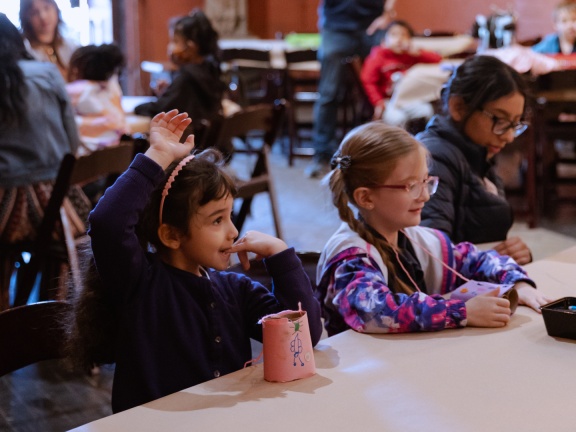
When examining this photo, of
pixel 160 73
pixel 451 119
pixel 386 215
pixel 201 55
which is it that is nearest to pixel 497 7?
pixel 160 73

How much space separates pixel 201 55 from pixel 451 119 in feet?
8.64

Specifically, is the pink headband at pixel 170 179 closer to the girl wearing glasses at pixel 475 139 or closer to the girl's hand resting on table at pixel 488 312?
the girl's hand resting on table at pixel 488 312

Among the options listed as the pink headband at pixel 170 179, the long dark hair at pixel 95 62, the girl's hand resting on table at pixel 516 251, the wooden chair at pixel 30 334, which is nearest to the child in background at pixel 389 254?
the girl's hand resting on table at pixel 516 251

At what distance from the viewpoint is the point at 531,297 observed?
76.9 inches

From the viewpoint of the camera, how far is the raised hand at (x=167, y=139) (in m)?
1.63

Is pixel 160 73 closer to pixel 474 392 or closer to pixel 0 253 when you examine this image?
pixel 0 253

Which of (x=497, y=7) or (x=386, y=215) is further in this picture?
(x=497, y=7)

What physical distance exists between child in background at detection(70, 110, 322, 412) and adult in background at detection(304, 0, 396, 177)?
18.6 feet

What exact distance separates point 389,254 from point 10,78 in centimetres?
199

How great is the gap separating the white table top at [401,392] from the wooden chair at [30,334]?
367 mm

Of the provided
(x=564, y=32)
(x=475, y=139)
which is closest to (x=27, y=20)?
(x=475, y=139)

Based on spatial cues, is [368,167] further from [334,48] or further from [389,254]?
[334,48]

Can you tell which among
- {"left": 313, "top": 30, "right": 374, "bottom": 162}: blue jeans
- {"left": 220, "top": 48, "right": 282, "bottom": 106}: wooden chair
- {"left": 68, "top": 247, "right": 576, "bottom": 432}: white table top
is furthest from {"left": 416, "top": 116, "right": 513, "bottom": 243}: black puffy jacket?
{"left": 220, "top": 48, "right": 282, "bottom": 106}: wooden chair

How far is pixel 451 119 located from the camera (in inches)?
109
